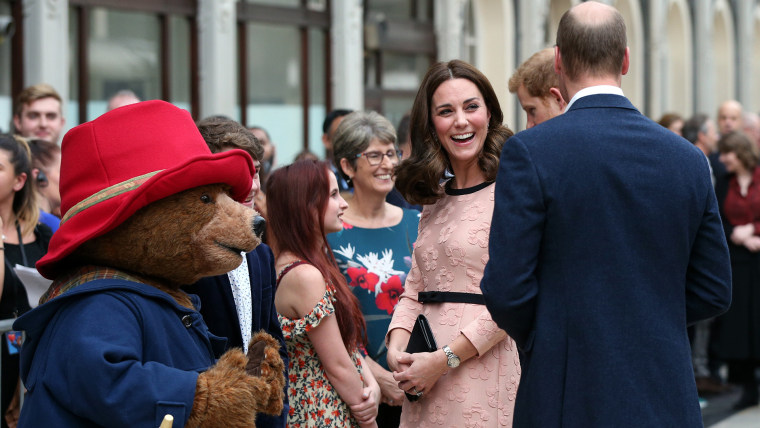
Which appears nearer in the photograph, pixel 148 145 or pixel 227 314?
pixel 148 145

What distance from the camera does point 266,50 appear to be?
12250mm

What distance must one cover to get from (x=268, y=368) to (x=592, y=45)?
1.25 meters

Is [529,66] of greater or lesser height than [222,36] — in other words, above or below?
below

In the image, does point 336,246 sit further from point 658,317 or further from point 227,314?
point 658,317

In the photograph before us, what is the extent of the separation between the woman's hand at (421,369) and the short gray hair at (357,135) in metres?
1.75

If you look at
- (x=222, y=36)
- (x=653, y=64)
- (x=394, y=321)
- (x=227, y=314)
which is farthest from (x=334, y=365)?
(x=653, y=64)

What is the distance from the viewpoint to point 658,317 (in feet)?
8.57

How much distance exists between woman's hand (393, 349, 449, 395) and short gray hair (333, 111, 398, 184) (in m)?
1.75

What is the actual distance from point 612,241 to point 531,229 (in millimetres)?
212

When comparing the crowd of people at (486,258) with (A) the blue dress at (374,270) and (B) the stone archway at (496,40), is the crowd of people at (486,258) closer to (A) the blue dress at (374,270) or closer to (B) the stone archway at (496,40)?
(A) the blue dress at (374,270)

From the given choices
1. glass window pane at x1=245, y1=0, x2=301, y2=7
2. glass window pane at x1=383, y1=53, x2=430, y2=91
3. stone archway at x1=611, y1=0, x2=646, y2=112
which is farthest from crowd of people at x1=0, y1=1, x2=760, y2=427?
stone archway at x1=611, y1=0, x2=646, y2=112

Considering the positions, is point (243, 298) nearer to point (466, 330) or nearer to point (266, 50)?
point (466, 330)

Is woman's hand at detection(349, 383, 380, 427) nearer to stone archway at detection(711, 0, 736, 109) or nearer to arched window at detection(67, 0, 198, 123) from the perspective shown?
arched window at detection(67, 0, 198, 123)

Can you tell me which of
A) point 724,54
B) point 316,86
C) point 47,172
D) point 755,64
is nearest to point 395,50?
point 316,86
